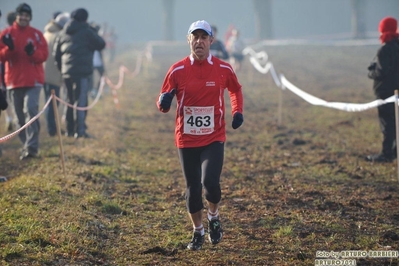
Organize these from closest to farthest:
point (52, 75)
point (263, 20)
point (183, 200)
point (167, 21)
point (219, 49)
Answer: point (183, 200) → point (52, 75) → point (219, 49) → point (263, 20) → point (167, 21)

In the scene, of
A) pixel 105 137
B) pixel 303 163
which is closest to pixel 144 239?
pixel 303 163

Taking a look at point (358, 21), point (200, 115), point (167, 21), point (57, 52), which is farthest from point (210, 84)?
point (167, 21)

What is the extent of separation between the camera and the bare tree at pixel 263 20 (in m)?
53.0

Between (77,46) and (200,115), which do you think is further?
(77,46)

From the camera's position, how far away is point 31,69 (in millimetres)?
10961

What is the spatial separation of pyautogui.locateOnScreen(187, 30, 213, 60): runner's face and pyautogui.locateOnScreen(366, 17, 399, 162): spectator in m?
5.19

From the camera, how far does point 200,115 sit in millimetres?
6441

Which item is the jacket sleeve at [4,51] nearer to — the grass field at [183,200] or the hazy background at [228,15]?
the grass field at [183,200]

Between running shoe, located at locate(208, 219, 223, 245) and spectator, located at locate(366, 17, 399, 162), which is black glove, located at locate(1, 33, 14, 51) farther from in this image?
spectator, located at locate(366, 17, 399, 162)

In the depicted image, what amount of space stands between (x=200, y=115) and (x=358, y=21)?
42621 mm

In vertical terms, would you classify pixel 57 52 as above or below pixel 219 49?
below

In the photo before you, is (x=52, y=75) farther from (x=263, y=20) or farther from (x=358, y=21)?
(x=263, y=20)

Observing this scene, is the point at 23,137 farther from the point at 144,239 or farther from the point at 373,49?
the point at 373,49

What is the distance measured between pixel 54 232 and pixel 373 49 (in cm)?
3703
